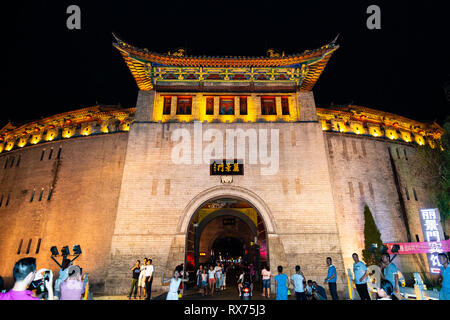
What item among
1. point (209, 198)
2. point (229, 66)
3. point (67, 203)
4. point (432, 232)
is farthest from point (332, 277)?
point (67, 203)

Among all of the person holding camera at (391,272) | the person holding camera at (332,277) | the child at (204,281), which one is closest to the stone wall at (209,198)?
the child at (204,281)

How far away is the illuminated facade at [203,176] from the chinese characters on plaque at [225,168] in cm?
10

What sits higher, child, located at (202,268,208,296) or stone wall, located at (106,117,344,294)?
stone wall, located at (106,117,344,294)

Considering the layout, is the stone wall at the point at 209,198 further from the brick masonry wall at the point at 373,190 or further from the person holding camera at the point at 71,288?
the person holding camera at the point at 71,288

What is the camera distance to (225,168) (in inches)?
435

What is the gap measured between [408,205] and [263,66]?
11905 millimetres

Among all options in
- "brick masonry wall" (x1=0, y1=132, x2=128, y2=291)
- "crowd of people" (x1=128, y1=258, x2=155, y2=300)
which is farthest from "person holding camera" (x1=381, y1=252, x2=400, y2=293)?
"brick masonry wall" (x1=0, y1=132, x2=128, y2=291)

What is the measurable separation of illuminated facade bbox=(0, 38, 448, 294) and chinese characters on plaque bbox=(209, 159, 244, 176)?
10cm

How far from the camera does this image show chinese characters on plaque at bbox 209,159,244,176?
1100cm

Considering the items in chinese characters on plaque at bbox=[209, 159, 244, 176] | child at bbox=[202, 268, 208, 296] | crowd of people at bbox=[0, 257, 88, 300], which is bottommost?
child at bbox=[202, 268, 208, 296]

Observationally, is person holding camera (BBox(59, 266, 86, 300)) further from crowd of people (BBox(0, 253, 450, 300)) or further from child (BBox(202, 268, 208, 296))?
child (BBox(202, 268, 208, 296))

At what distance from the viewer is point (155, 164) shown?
1111 cm

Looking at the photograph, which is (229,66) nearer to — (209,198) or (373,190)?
(209,198)
